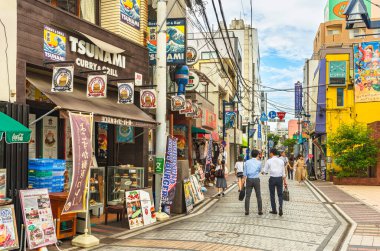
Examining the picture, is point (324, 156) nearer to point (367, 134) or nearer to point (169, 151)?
point (367, 134)

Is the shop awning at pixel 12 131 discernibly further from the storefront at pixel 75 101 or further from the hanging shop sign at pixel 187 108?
the hanging shop sign at pixel 187 108

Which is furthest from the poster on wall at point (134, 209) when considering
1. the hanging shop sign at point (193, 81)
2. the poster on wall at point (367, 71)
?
the poster on wall at point (367, 71)

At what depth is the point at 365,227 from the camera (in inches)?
431

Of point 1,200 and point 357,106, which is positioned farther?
point 357,106

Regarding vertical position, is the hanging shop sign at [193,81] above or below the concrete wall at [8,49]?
above

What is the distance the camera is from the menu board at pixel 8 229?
715cm

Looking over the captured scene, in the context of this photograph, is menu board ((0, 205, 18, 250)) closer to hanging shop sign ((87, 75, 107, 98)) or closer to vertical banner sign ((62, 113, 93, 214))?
vertical banner sign ((62, 113, 93, 214))

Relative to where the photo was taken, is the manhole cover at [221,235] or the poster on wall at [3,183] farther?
the manhole cover at [221,235]

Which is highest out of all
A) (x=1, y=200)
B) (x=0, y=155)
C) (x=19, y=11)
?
(x=19, y=11)

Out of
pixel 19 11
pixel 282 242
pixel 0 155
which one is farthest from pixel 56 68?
pixel 282 242

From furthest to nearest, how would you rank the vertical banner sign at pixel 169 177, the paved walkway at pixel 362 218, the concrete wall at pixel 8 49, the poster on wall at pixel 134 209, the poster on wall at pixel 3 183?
the vertical banner sign at pixel 169 177 < the poster on wall at pixel 134 209 < the paved walkway at pixel 362 218 < the concrete wall at pixel 8 49 < the poster on wall at pixel 3 183

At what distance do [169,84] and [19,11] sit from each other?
1305 cm

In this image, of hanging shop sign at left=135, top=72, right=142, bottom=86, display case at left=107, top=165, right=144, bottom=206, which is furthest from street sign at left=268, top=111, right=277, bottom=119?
display case at left=107, top=165, right=144, bottom=206

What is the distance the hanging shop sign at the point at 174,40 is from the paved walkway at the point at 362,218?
25.7 feet
